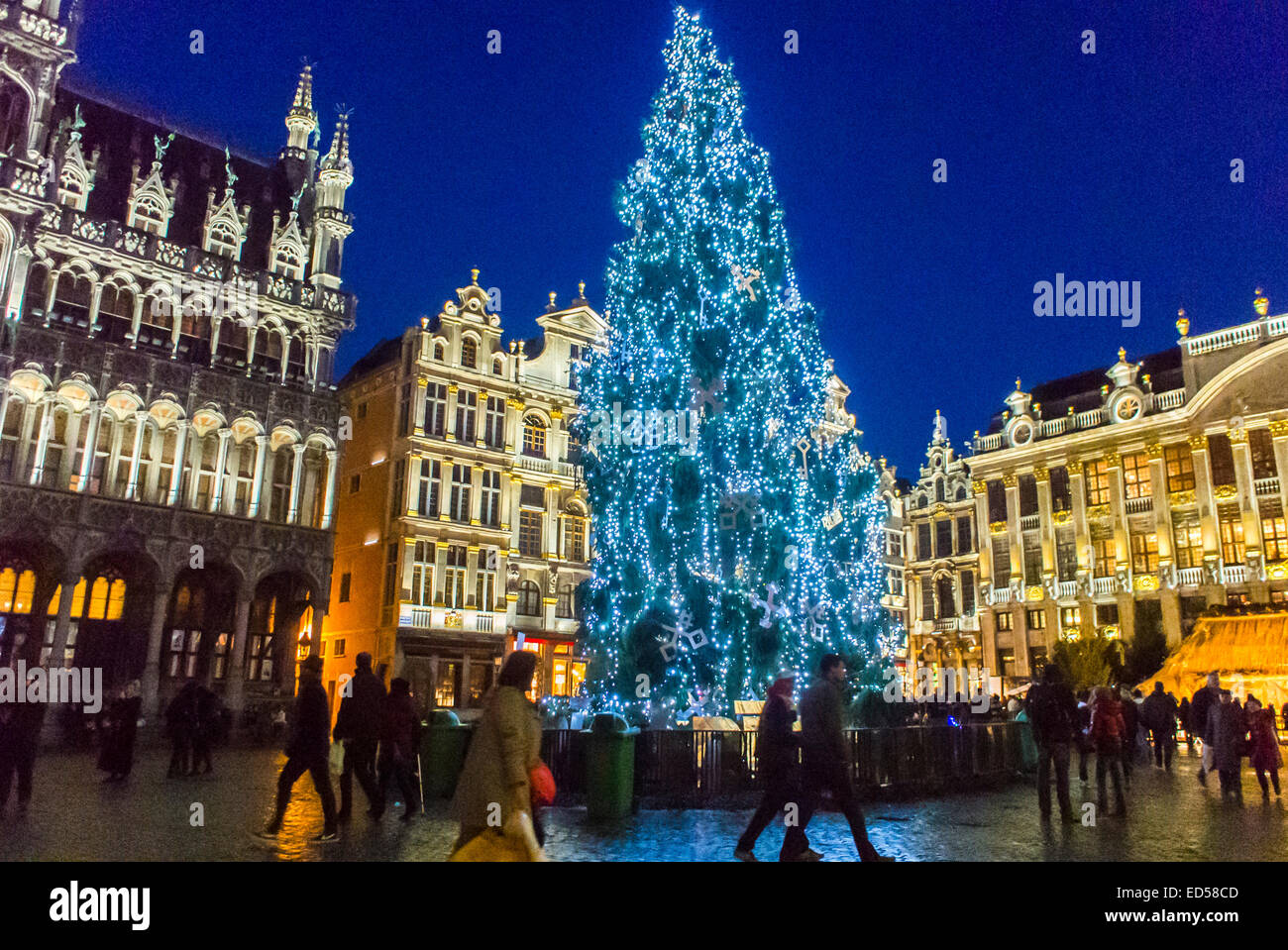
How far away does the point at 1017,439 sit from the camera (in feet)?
173

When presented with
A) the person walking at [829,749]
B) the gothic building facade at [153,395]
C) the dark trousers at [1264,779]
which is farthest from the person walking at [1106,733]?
the gothic building facade at [153,395]

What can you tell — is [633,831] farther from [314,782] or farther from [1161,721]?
[1161,721]

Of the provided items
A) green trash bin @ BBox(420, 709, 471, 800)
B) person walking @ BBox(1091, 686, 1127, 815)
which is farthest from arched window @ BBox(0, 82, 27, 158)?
person walking @ BBox(1091, 686, 1127, 815)

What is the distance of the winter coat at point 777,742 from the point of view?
8594 mm

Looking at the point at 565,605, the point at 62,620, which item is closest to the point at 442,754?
the point at 62,620

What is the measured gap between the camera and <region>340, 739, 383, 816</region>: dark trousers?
34.5 feet

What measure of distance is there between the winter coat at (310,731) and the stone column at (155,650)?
21.1 metres

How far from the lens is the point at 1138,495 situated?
46875mm

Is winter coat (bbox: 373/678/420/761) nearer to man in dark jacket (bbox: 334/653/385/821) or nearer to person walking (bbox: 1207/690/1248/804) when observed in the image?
man in dark jacket (bbox: 334/653/385/821)

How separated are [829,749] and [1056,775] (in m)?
5.21
